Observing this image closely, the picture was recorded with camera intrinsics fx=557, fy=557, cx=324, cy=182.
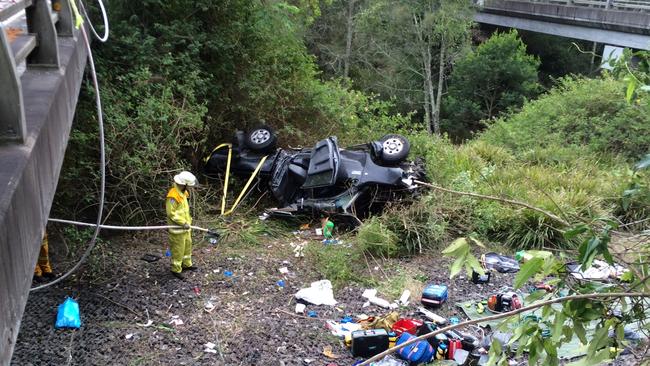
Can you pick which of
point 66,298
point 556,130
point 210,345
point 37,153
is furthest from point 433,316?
point 556,130

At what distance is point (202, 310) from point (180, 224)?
1.20m

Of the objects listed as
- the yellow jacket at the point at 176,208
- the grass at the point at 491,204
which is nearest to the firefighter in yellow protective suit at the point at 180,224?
the yellow jacket at the point at 176,208

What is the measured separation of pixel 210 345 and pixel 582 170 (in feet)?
26.4

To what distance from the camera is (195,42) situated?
9.62 metres

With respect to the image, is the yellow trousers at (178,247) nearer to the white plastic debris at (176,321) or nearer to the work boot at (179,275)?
the work boot at (179,275)

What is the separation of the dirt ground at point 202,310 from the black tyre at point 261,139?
245cm

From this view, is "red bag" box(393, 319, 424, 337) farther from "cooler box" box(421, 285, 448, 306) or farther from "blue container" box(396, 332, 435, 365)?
"cooler box" box(421, 285, 448, 306)

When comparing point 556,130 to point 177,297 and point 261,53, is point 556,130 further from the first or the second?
point 177,297

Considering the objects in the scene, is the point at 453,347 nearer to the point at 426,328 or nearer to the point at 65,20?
the point at 426,328

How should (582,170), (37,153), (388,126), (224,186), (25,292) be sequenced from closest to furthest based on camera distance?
(25,292) < (37,153) < (224,186) < (582,170) < (388,126)

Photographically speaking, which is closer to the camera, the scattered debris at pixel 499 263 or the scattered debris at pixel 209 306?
the scattered debris at pixel 209 306

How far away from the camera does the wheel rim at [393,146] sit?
9.01 metres

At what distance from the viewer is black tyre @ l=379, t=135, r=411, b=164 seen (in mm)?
8906

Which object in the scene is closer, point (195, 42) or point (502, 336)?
point (502, 336)
